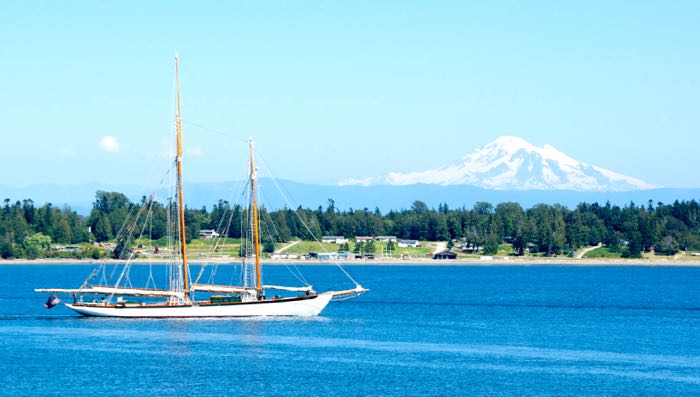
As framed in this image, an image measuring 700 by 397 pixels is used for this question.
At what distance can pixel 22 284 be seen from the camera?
160 meters

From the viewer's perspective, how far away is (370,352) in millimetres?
74375

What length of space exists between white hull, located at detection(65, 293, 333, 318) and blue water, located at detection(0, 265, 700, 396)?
1.49 m

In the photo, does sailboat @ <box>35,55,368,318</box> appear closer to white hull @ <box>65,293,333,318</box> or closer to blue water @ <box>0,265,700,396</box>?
white hull @ <box>65,293,333,318</box>

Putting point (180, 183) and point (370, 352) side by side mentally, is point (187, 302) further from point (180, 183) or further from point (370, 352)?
point (370, 352)

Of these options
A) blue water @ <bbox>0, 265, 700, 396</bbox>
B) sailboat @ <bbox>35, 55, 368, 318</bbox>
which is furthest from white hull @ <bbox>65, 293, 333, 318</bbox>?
blue water @ <bbox>0, 265, 700, 396</bbox>

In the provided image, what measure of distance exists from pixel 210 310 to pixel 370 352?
77.6 ft

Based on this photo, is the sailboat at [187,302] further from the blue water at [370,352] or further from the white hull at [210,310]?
the blue water at [370,352]

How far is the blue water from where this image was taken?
6138 cm

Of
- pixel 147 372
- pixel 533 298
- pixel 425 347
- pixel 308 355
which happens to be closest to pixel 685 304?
pixel 533 298

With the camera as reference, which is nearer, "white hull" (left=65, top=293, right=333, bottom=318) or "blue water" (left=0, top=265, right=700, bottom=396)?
"blue water" (left=0, top=265, right=700, bottom=396)

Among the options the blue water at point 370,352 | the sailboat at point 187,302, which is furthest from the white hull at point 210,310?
the blue water at point 370,352

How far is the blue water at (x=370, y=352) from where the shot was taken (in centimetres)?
6138

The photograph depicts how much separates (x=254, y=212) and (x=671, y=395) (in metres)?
48.0

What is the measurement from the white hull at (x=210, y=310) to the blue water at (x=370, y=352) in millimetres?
1490
